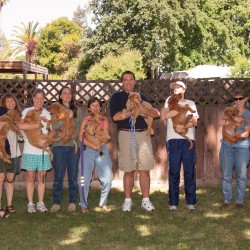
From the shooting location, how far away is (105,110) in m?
8.72

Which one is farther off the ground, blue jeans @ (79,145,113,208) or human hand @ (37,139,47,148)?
human hand @ (37,139,47,148)

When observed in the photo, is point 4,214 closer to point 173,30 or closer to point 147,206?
point 147,206

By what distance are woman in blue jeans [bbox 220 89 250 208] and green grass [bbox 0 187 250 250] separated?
28 cm

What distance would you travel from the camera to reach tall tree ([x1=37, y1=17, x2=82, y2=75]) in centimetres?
6110

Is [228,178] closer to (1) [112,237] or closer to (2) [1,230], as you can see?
(1) [112,237]

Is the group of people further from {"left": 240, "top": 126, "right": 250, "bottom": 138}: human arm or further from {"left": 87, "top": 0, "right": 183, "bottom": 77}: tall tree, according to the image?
{"left": 87, "top": 0, "right": 183, "bottom": 77}: tall tree

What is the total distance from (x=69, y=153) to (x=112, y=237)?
5.46 feet

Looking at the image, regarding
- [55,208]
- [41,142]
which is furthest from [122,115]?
[55,208]

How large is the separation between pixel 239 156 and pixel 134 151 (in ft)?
5.18

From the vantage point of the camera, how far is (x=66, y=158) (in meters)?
7.05

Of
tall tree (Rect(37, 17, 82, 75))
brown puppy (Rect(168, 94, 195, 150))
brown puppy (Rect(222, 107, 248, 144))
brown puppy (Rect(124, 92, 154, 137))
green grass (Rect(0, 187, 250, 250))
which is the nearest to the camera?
green grass (Rect(0, 187, 250, 250))

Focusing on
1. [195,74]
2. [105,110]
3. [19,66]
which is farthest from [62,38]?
[105,110]

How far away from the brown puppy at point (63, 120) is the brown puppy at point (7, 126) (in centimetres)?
46

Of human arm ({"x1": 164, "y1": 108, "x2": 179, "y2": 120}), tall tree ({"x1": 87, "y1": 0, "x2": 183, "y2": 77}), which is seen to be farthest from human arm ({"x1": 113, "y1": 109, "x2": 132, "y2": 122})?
tall tree ({"x1": 87, "y1": 0, "x2": 183, "y2": 77})
